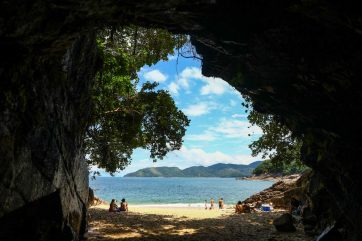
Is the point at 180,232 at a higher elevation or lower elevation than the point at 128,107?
lower

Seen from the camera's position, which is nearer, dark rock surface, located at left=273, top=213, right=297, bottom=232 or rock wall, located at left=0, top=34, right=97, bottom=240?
rock wall, located at left=0, top=34, right=97, bottom=240

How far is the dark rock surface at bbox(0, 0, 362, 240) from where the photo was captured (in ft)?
24.8

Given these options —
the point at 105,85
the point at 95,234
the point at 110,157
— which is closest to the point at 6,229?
the point at 95,234

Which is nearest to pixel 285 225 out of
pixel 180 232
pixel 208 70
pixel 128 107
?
pixel 180 232

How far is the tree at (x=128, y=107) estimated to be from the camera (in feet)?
66.2

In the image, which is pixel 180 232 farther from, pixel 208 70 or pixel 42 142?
pixel 42 142

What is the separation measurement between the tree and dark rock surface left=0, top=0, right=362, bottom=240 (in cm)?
672

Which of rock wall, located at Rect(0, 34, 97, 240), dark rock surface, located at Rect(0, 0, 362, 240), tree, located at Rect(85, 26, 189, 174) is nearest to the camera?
dark rock surface, located at Rect(0, 0, 362, 240)

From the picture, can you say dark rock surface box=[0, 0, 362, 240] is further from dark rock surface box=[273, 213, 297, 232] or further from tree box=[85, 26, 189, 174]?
Result: tree box=[85, 26, 189, 174]

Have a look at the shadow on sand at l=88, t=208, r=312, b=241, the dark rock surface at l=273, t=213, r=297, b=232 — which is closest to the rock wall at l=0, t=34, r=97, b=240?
the shadow on sand at l=88, t=208, r=312, b=241

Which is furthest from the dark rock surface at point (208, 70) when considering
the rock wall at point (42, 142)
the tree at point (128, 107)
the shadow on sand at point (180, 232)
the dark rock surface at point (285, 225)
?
the tree at point (128, 107)

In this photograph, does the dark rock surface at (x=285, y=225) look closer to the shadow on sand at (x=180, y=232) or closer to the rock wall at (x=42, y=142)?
the shadow on sand at (x=180, y=232)

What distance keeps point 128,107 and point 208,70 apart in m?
11.2

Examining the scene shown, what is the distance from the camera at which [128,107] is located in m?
23.9
